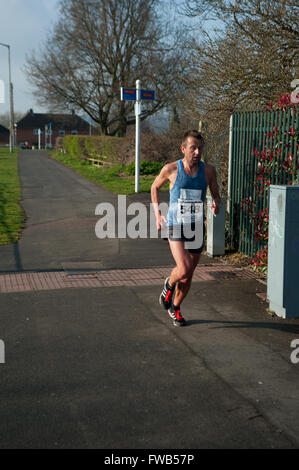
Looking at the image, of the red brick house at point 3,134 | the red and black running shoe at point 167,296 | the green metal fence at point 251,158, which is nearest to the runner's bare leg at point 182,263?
the red and black running shoe at point 167,296

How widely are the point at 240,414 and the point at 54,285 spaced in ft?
12.9

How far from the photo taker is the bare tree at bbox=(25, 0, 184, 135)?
33.7 meters

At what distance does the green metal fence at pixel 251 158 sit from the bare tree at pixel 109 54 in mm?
26526

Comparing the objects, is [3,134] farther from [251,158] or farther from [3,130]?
[251,158]

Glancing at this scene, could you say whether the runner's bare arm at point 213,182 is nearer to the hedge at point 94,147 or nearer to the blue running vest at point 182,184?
the blue running vest at point 182,184

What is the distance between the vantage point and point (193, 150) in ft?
16.8

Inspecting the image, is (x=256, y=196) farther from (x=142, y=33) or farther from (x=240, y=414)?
(x=142, y=33)

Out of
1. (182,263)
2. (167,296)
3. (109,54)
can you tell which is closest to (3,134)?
(109,54)

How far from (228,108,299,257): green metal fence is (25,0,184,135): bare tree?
2653cm

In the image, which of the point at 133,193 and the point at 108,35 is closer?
the point at 133,193

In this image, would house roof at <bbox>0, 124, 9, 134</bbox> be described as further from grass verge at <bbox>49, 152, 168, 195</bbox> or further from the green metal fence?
the green metal fence

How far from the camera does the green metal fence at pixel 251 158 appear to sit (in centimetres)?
685

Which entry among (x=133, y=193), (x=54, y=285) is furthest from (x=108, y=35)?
(x=54, y=285)

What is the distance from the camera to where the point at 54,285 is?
6961mm
